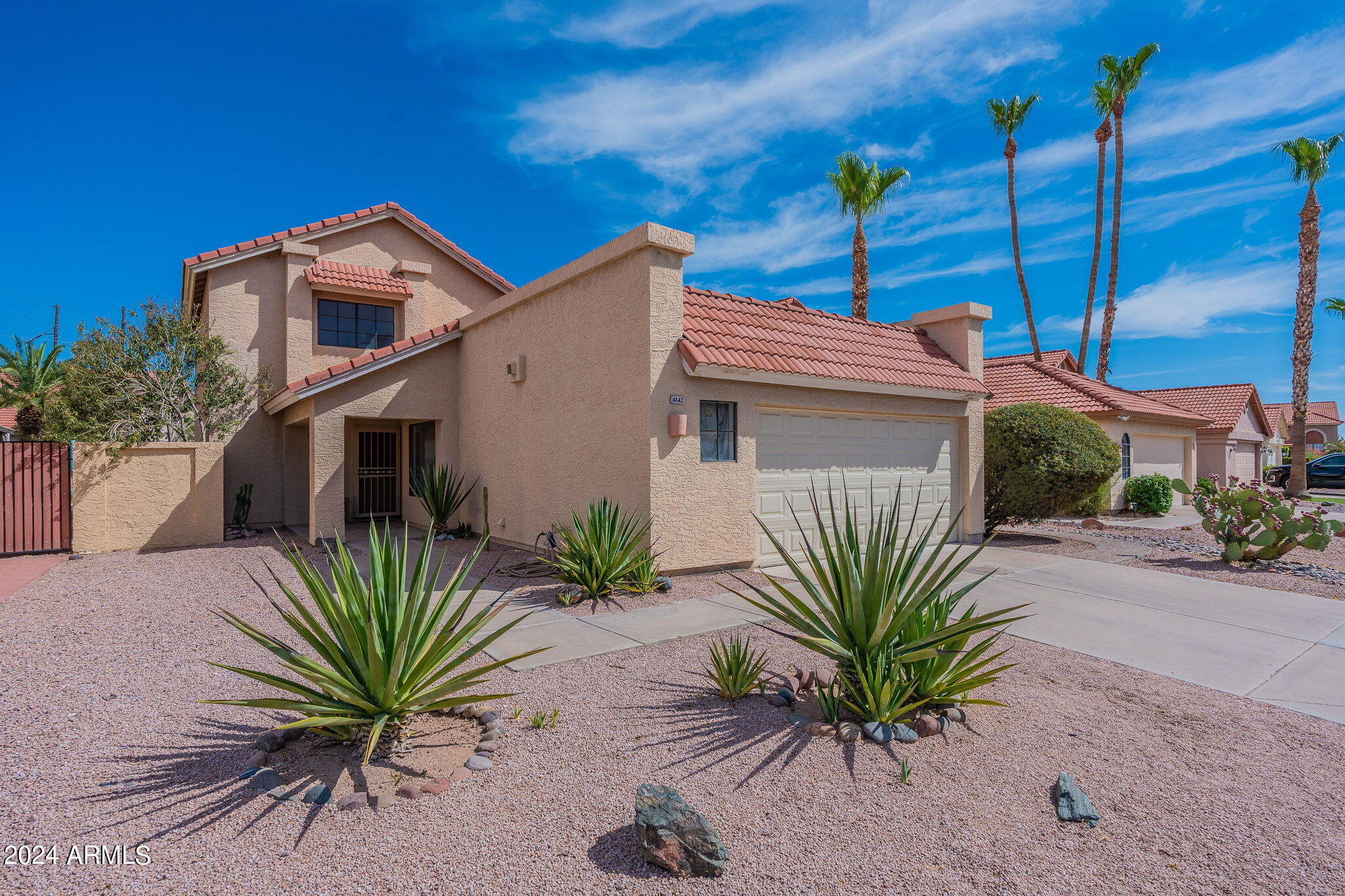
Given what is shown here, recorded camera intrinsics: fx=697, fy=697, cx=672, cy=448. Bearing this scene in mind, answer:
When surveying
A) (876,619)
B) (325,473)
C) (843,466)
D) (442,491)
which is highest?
(843,466)

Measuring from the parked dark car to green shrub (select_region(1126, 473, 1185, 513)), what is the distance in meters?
15.9

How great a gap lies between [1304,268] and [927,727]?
101ft

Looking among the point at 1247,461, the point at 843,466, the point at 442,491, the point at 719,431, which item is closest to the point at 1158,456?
the point at 1247,461

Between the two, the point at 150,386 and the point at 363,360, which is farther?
the point at 150,386

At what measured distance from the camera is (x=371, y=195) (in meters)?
17.1

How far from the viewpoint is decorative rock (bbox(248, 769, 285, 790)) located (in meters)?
3.56

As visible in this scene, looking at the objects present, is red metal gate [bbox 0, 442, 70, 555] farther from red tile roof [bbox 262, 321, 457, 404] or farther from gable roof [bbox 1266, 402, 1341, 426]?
gable roof [bbox 1266, 402, 1341, 426]

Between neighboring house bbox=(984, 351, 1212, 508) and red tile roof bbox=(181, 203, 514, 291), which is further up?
red tile roof bbox=(181, 203, 514, 291)

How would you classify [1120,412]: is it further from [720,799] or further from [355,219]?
[355,219]

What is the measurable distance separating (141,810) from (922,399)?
11.1 metres

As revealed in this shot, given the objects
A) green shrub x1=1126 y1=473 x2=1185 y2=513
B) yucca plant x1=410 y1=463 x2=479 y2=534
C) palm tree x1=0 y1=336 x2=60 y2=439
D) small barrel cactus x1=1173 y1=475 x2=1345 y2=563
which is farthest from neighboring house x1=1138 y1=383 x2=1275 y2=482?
palm tree x1=0 y1=336 x2=60 y2=439

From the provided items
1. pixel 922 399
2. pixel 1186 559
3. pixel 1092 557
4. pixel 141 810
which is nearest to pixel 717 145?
pixel 922 399

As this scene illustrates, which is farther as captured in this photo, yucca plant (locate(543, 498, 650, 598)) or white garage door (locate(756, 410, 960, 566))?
white garage door (locate(756, 410, 960, 566))

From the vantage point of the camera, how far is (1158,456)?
20438mm
